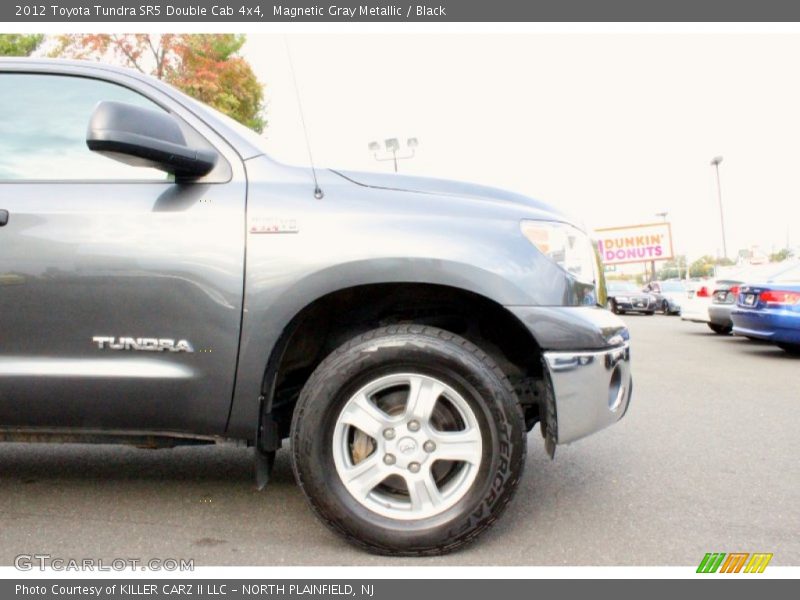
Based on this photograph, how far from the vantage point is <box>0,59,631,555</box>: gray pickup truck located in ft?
7.80

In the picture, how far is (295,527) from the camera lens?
8.79 feet

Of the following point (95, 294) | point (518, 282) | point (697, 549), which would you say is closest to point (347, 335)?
point (518, 282)

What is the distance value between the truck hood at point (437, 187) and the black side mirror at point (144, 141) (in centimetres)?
53

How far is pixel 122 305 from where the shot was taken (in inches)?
94.8

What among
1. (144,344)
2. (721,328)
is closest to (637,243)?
(721,328)

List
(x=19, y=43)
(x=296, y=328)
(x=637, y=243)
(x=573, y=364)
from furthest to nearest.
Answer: (x=637, y=243) → (x=19, y=43) → (x=296, y=328) → (x=573, y=364)

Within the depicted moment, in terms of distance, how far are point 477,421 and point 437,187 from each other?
0.90 m

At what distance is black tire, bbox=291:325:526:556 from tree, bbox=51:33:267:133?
12421mm

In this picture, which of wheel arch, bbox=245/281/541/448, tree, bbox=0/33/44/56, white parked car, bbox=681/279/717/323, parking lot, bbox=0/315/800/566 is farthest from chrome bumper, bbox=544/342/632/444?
tree, bbox=0/33/44/56

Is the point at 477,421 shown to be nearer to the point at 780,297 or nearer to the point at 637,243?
the point at 780,297

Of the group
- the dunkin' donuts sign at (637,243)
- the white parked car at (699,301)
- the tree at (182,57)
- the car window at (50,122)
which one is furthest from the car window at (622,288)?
the car window at (50,122)

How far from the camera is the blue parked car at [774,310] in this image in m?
8.00

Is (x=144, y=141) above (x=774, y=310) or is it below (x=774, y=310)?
above

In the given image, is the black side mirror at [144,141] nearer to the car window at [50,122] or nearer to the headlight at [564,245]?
the car window at [50,122]
